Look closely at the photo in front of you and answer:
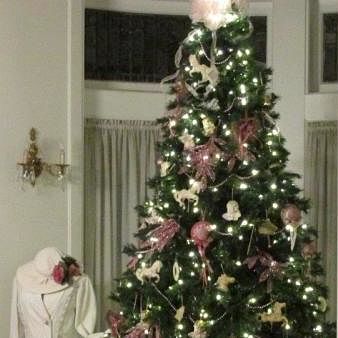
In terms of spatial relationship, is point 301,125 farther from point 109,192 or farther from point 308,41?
point 109,192

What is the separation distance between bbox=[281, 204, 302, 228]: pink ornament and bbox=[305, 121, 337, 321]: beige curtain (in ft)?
5.17

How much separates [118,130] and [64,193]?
645 millimetres

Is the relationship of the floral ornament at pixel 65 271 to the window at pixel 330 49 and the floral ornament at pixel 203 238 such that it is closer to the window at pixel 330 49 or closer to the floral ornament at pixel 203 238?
the floral ornament at pixel 203 238

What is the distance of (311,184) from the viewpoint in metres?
4.83

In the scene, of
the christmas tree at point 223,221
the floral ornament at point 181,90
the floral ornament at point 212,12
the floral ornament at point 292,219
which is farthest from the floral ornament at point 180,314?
the floral ornament at point 212,12

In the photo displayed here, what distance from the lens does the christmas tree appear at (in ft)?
10.7

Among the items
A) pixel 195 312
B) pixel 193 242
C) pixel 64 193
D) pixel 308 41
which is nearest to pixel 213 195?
pixel 193 242

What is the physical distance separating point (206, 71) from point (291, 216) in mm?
773

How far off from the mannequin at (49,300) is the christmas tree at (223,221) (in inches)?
27.6

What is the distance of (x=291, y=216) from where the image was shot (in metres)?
3.22

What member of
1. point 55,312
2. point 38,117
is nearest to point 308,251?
point 55,312

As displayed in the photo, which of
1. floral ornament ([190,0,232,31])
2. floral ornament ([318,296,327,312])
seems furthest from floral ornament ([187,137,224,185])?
floral ornament ([318,296,327,312])

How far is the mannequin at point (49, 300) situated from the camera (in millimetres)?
4016

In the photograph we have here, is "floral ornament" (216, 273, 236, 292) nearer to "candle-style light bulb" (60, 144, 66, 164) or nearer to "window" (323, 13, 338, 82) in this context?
"candle-style light bulb" (60, 144, 66, 164)
